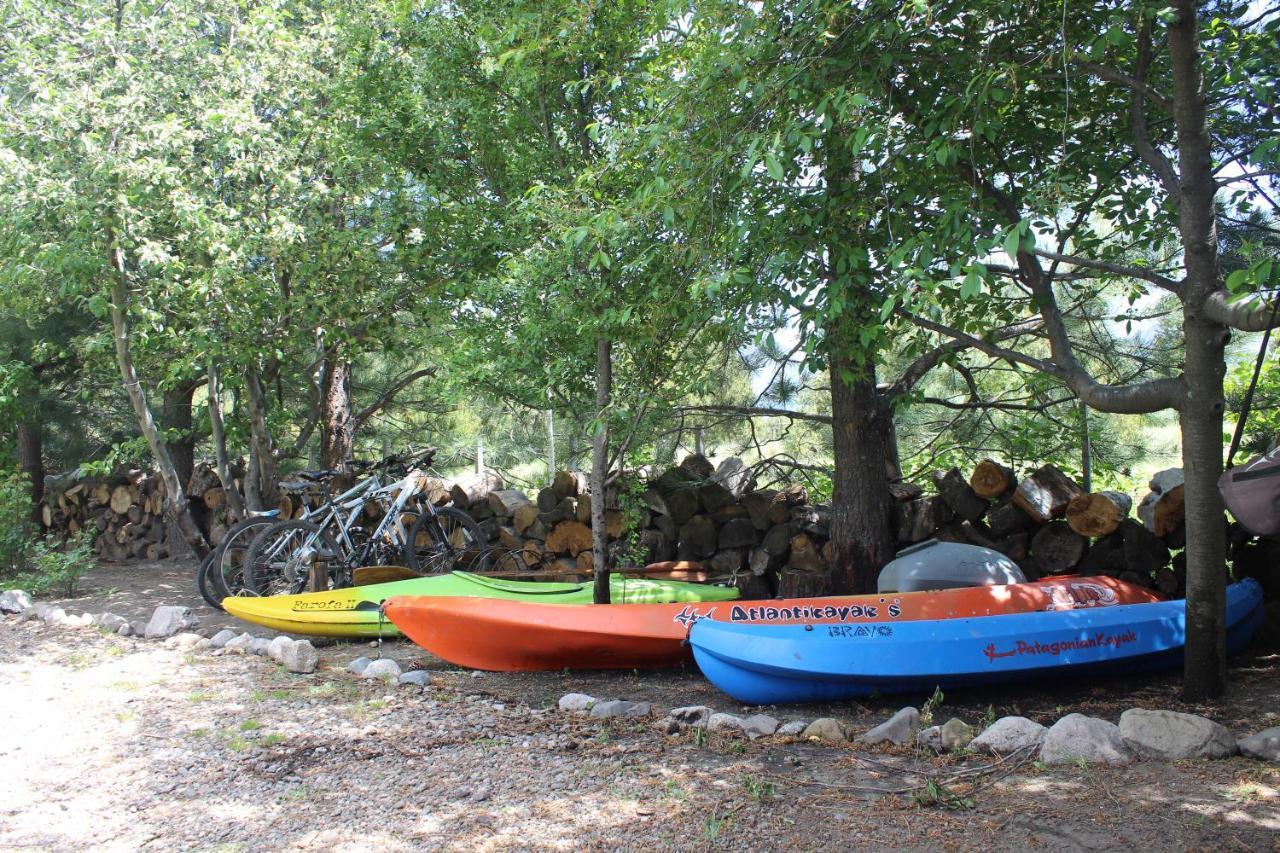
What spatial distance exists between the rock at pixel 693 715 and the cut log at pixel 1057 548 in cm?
271

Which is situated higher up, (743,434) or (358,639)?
(743,434)

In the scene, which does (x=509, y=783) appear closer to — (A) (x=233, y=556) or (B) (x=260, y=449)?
(A) (x=233, y=556)

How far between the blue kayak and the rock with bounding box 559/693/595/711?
0.50m

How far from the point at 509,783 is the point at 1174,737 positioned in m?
2.13

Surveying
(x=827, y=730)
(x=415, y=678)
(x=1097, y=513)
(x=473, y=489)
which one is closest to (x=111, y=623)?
(x=415, y=678)

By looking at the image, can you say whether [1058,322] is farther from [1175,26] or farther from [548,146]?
[548,146]

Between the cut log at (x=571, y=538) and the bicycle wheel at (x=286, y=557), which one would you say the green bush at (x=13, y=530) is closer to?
the bicycle wheel at (x=286, y=557)

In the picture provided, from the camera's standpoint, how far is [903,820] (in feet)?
8.45

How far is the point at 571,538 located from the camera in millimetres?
6965

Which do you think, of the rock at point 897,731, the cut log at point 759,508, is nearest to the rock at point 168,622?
the cut log at point 759,508

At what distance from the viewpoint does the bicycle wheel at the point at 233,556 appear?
633 cm

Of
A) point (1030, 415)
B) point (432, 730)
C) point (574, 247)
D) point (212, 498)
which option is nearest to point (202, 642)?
point (432, 730)

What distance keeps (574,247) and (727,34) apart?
132 cm

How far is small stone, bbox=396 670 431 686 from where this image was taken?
14.2ft
